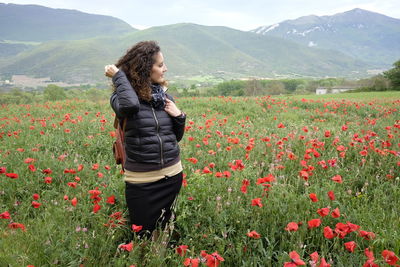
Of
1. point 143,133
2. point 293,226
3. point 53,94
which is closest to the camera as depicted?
point 293,226

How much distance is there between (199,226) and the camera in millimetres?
2795

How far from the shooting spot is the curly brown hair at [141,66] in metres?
2.60

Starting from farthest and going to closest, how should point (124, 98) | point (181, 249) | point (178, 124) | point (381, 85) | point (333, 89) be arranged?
point (333, 89) < point (381, 85) < point (178, 124) < point (124, 98) < point (181, 249)

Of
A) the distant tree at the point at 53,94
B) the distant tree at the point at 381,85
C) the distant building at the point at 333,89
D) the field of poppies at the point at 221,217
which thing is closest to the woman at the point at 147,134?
the field of poppies at the point at 221,217

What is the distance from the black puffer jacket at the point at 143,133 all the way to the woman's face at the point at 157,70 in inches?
11.4

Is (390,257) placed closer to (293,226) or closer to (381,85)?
(293,226)

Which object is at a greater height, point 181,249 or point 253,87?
point 253,87

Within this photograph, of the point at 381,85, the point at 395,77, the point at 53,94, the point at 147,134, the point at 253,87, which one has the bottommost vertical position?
the point at 53,94

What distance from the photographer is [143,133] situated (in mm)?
2568

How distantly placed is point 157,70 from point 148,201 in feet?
4.35

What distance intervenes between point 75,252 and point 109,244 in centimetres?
33

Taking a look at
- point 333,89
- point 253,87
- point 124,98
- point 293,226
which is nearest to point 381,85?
point 253,87

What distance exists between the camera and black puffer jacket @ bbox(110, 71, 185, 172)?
2.49 metres

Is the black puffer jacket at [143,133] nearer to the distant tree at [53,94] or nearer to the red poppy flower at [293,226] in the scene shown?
the red poppy flower at [293,226]
